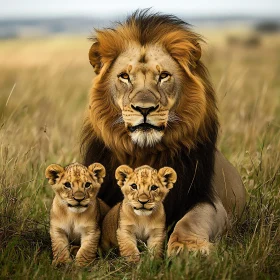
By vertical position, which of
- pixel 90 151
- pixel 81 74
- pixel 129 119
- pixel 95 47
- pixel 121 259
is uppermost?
pixel 95 47

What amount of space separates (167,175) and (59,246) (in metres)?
0.78

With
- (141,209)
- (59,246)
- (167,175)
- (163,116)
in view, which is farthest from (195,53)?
(59,246)

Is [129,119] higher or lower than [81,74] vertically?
higher

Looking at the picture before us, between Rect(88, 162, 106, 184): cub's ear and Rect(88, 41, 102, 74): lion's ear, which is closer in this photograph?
Rect(88, 162, 106, 184): cub's ear

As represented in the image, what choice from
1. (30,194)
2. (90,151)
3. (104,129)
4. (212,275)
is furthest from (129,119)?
(30,194)

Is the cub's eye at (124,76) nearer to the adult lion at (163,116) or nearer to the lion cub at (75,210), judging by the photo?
the adult lion at (163,116)

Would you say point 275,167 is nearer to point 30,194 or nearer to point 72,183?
point 30,194

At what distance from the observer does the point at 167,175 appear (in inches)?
168

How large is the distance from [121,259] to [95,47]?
1.39 meters

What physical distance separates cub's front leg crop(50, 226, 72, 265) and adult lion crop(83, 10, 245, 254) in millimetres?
619

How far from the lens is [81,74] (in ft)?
63.1

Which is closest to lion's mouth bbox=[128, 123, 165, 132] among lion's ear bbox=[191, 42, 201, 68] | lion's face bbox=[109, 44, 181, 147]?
lion's face bbox=[109, 44, 181, 147]

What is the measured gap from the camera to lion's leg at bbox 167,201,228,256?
14.4 ft

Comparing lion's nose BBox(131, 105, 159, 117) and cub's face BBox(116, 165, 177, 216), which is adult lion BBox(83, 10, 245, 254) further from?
cub's face BBox(116, 165, 177, 216)
